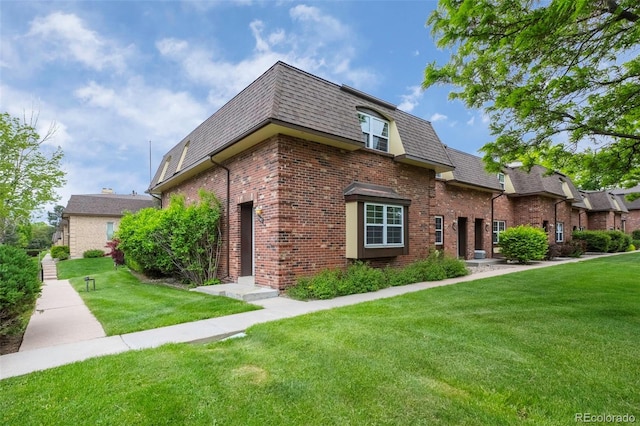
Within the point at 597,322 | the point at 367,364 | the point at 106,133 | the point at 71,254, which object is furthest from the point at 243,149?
the point at 71,254

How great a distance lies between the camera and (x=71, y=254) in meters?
22.9

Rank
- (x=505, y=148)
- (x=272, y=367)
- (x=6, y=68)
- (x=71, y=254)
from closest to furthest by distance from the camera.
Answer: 1. (x=272, y=367)
2. (x=505, y=148)
3. (x=6, y=68)
4. (x=71, y=254)

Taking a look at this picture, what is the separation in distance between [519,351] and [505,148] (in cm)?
437

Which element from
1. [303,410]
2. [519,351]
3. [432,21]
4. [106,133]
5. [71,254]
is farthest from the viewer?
[71,254]

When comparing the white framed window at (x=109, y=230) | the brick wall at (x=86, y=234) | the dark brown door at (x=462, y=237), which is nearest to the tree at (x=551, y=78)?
the dark brown door at (x=462, y=237)

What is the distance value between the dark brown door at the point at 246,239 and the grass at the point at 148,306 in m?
1.81

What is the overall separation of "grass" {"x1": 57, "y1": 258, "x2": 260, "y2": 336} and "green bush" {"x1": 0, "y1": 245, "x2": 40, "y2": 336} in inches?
46.6

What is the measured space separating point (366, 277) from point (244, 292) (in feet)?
11.0

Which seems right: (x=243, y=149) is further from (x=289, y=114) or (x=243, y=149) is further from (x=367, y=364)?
(x=367, y=364)

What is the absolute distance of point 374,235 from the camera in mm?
9375

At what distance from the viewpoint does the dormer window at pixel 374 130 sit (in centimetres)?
1030

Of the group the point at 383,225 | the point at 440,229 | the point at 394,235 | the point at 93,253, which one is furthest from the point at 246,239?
the point at 93,253

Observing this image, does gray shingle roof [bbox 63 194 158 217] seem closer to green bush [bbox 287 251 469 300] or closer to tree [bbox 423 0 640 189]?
green bush [bbox 287 251 469 300]

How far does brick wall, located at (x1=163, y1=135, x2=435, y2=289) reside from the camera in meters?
8.11
